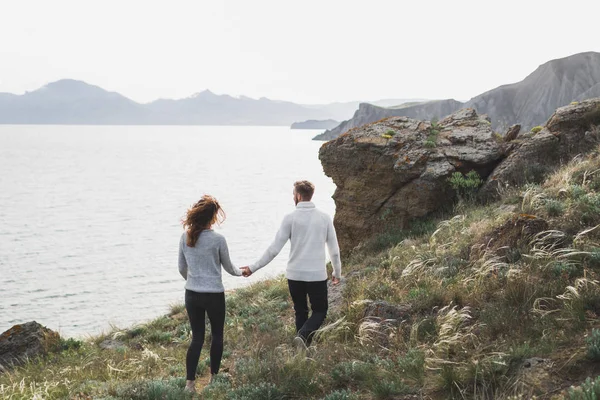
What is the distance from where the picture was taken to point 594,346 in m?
4.54

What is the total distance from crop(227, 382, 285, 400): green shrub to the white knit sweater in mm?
1786

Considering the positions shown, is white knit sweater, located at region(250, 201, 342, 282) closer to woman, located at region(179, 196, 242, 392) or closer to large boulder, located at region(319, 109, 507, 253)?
woman, located at region(179, 196, 242, 392)

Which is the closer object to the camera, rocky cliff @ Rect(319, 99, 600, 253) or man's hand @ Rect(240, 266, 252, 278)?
man's hand @ Rect(240, 266, 252, 278)

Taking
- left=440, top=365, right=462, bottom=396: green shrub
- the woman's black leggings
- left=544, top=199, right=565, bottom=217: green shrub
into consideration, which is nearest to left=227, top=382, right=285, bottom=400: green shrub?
the woman's black leggings

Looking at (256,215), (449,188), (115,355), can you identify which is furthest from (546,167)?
(256,215)

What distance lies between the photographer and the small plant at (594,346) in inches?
179

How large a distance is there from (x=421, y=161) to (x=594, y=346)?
965cm

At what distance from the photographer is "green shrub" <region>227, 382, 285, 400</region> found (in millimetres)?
5355

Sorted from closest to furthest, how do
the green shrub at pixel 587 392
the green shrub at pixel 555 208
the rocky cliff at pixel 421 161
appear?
the green shrub at pixel 587 392 → the green shrub at pixel 555 208 → the rocky cliff at pixel 421 161

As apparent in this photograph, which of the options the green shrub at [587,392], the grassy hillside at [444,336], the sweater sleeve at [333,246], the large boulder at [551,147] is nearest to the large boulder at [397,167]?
the large boulder at [551,147]

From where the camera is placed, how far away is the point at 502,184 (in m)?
13.5

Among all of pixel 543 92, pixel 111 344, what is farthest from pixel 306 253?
pixel 543 92

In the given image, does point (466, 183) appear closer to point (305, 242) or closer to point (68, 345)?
point (305, 242)

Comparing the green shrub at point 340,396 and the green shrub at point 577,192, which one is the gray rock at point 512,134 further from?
the green shrub at point 340,396
